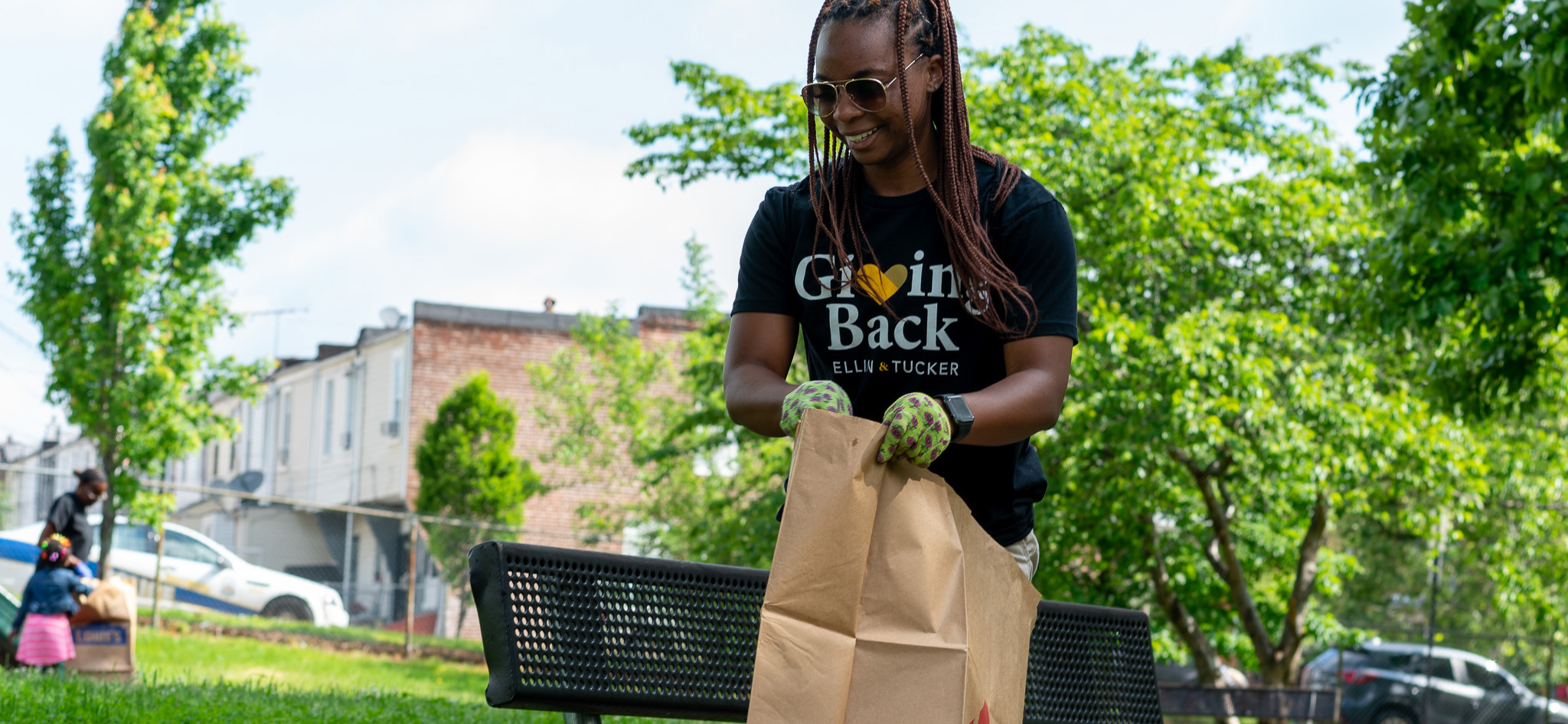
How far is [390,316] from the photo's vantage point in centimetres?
3384

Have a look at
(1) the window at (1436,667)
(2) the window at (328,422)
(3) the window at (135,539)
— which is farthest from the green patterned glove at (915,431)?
(2) the window at (328,422)

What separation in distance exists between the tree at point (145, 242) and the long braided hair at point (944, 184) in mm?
13247

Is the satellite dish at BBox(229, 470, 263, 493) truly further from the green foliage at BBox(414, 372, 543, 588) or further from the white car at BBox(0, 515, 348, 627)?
the white car at BBox(0, 515, 348, 627)

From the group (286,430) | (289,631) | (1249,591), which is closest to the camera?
(1249,591)

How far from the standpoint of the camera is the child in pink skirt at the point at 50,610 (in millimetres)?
9055

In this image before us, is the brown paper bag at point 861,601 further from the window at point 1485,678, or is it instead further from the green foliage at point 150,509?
the window at point 1485,678

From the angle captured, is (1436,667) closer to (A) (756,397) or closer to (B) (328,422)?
(A) (756,397)

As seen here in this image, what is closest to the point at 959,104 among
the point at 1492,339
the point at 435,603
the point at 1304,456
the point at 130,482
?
the point at 1492,339

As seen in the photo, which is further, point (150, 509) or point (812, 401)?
point (150, 509)

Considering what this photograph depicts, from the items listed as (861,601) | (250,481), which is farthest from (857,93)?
(250,481)

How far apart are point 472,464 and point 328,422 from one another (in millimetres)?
9314

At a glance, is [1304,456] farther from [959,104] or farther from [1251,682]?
[1251,682]

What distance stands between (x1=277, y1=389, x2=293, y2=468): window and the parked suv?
89.3ft

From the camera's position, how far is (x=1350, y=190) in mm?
14664
